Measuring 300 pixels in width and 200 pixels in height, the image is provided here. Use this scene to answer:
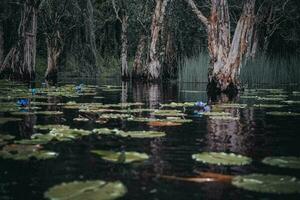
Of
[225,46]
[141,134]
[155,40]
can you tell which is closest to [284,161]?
[141,134]

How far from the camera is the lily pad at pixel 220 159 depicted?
348 centimetres

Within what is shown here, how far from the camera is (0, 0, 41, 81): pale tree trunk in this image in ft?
64.3

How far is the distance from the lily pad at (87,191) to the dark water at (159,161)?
9cm

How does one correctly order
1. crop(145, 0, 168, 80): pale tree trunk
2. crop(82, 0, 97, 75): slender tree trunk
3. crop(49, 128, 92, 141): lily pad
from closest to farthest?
crop(49, 128, 92, 141): lily pad → crop(145, 0, 168, 80): pale tree trunk → crop(82, 0, 97, 75): slender tree trunk

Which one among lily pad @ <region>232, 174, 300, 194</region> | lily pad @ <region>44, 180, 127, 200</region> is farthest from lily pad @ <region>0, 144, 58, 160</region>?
lily pad @ <region>232, 174, 300, 194</region>

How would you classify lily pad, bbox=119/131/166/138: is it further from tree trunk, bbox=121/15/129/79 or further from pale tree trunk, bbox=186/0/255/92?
tree trunk, bbox=121/15/129/79

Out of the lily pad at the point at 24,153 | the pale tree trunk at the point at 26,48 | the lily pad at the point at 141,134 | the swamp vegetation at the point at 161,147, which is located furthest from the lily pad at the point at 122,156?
the pale tree trunk at the point at 26,48

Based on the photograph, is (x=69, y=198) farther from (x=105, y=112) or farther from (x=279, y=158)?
(x=105, y=112)

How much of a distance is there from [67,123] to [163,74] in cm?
2090

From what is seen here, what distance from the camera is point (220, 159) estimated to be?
11.7 ft

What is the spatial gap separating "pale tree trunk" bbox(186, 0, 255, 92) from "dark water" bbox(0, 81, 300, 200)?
6.82 m

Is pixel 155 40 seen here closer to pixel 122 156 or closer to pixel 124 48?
pixel 124 48

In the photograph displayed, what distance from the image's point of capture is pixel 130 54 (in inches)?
1537

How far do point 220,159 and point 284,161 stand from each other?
1.65ft
